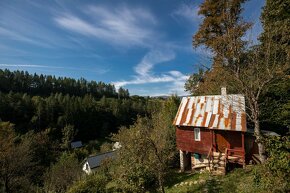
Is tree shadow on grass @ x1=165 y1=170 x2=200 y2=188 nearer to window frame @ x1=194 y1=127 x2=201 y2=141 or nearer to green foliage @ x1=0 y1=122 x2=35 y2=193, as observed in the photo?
window frame @ x1=194 y1=127 x2=201 y2=141

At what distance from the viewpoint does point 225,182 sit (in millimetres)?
15148

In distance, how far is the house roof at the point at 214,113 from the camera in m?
17.6

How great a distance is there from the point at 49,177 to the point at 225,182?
A: 23.3 metres

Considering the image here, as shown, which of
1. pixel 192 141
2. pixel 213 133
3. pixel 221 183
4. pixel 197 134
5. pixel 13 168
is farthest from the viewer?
pixel 13 168

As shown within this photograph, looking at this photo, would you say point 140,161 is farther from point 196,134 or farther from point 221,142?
point 221,142

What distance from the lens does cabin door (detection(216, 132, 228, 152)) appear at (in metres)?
18.5

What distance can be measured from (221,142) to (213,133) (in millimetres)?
1002

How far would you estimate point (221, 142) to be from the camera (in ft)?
61.1

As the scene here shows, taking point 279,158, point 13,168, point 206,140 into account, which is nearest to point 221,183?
point 206,140

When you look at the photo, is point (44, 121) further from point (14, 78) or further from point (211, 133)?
point (211, 133)

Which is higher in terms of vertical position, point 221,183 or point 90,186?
point 221,183

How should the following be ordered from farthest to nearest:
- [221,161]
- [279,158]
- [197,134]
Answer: [197,134]
[221,161]
[279,158]

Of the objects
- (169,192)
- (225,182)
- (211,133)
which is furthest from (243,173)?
(169,192)

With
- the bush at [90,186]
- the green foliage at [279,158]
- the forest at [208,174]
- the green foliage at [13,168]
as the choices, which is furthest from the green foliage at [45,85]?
the green foliage at [279,158]
